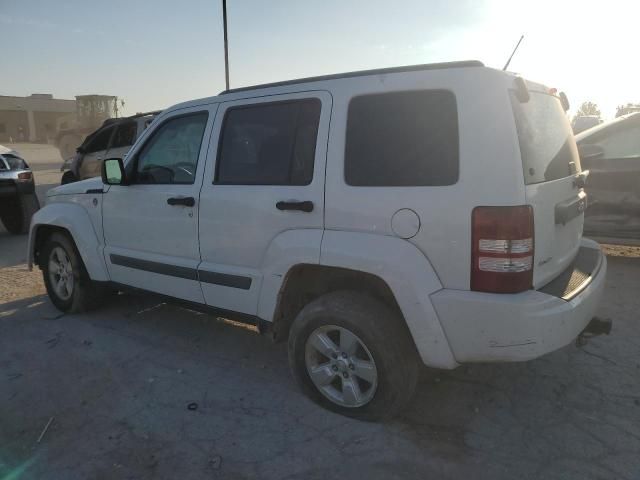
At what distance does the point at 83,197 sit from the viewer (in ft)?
13.7

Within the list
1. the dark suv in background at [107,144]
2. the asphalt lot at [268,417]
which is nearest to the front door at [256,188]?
the asphalt lot at [268,417]

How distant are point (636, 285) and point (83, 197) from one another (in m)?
5.50

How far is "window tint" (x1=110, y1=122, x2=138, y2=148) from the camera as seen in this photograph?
10.1m

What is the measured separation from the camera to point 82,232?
4141mm

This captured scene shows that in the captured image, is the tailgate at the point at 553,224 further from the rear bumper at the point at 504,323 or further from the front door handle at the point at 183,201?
the front door handle at the point at 183,201

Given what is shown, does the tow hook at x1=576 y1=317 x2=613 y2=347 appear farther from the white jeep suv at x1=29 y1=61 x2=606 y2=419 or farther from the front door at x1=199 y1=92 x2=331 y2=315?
the front door at x1=199 y1=92 x2=331 y2=315

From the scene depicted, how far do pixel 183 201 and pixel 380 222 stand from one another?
60.2 inches

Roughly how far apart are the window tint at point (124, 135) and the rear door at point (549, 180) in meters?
9.10

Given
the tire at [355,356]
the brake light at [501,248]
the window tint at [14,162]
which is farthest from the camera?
the window tint at [14,162]

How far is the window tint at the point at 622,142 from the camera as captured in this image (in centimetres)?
526

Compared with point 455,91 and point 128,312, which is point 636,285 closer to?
point 455,91

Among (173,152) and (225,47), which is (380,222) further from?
(225,47)

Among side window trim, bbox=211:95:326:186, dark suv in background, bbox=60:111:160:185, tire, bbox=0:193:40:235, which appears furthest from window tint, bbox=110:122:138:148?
side window trim, bbox=211:95:326:186

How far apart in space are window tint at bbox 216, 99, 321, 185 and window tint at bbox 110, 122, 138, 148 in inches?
305
